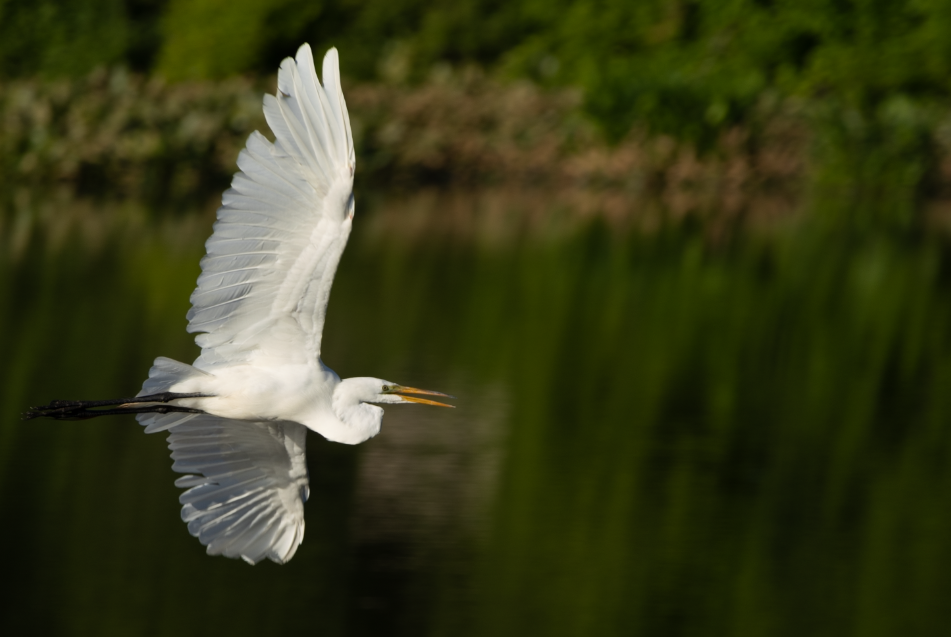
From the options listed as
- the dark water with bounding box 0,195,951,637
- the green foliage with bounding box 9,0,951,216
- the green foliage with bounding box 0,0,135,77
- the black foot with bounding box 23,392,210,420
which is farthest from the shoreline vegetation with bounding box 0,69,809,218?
the black foot with bounding box 23,392,210,420

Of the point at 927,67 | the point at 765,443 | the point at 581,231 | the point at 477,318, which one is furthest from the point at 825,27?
the point at 765,443

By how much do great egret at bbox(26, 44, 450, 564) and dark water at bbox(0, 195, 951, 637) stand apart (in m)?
2.71

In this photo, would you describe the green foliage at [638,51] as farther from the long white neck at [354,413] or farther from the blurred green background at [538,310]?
the long white neck at [354,413]

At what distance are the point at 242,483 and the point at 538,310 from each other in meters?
12.4

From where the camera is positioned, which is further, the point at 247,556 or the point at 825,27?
the point at 825,27

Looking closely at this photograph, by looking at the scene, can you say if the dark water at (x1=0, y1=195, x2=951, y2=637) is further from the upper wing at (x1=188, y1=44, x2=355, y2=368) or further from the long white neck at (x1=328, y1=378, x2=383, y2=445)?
the upper wing at (x1=188, y1=44, x2=355, y2=368)

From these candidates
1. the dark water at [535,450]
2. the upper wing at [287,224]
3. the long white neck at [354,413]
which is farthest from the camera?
the dark water at [535,450]

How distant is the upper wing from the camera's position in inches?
202

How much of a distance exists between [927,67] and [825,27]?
2.08 meters

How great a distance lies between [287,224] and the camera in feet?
17.8

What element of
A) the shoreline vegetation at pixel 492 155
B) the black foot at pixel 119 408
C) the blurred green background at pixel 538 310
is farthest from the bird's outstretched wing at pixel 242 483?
the shoreline vegetation at pixel 492 155

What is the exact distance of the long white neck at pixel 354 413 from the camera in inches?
221

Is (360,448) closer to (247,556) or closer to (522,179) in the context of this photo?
(247,556)

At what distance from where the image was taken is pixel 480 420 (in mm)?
13305
